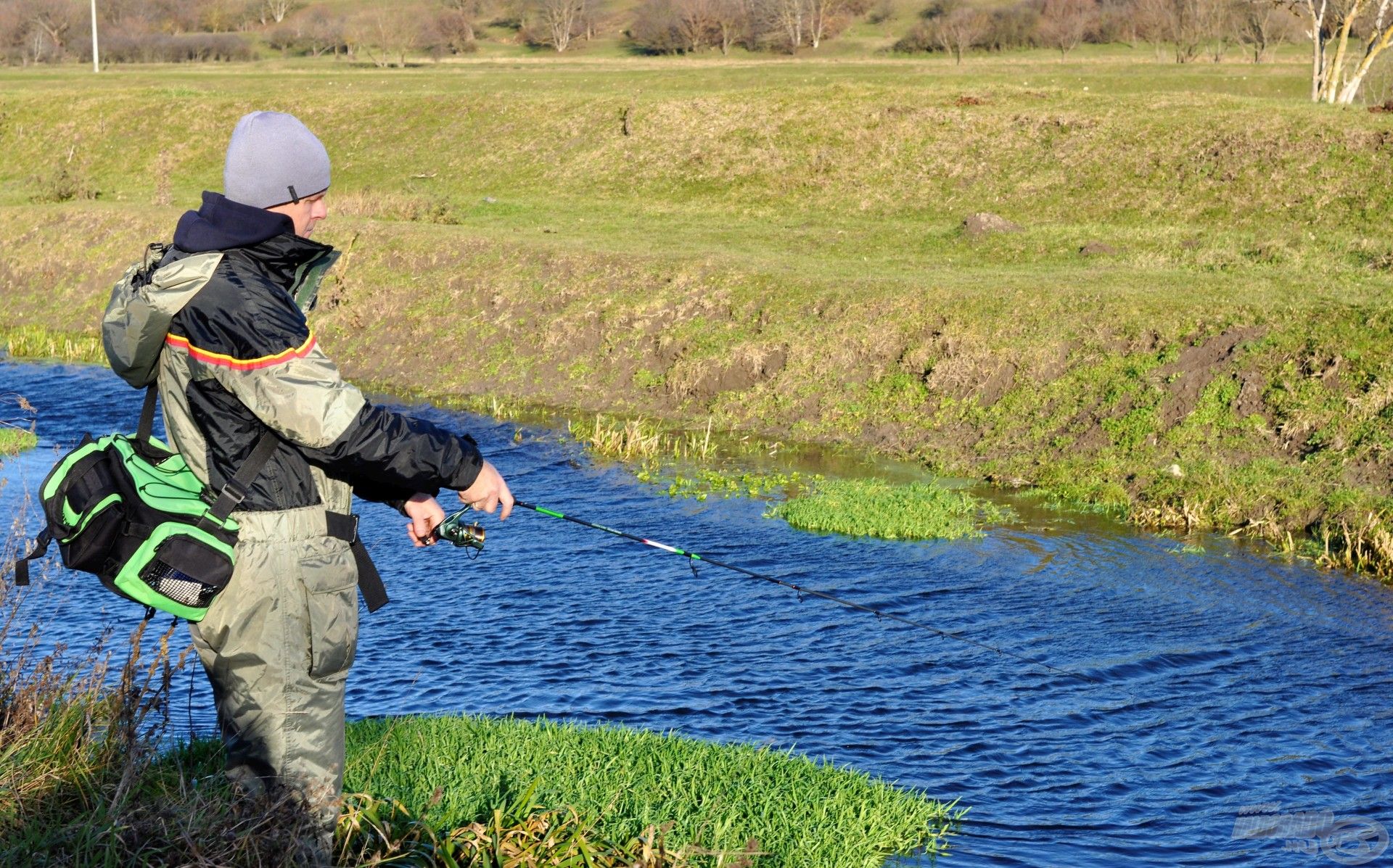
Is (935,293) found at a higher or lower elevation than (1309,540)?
higher

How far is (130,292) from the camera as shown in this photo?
433 cm

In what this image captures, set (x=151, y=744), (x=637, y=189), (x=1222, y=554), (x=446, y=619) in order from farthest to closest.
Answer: (x=637, y=189), (x=1222, y=554), (x=446, y=619), (x=151, y=744)

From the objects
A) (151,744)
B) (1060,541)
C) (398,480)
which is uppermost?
(398,480)

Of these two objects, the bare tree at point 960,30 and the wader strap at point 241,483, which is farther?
the bare tree at point 960,30

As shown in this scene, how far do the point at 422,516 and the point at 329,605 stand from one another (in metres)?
0.50

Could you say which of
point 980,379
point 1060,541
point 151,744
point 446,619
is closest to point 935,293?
point 980,379

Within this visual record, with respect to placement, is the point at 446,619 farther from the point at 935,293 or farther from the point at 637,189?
the point at 637,189

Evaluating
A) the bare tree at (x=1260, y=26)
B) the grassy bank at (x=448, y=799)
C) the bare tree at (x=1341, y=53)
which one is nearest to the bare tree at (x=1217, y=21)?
the bare tree at (x=1260, y=26)

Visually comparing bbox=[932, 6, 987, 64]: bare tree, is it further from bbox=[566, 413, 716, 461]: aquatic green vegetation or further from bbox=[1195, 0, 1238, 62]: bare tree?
bbox=[566, 413, 716, 461]: aquatic green vegetation

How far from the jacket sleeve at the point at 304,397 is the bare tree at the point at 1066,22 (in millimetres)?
72962

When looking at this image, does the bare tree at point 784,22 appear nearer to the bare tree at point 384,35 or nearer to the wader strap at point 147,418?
the bare tree at point 384,35

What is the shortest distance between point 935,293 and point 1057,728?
1197 centimetres

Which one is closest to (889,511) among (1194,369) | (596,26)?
(1194,369)

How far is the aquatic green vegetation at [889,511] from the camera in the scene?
1382cm
